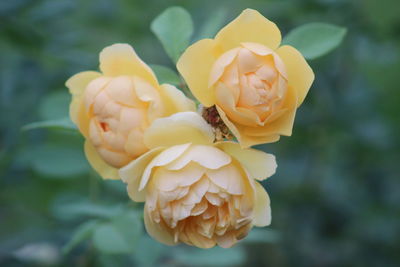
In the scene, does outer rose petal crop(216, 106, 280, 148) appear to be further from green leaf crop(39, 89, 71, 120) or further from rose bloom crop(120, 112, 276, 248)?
green leaf crop(39, 89, 71, 120)

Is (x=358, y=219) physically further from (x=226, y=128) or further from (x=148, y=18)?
(x=226, y=128)

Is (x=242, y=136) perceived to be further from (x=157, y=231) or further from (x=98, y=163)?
(x=98, y=163)

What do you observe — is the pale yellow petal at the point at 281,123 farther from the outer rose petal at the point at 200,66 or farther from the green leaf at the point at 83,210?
the green leaf at the point at 83,210

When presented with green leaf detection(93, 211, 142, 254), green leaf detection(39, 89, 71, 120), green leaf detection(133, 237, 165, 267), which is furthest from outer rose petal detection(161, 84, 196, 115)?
green leaf detection(133, 237, 165, 267)

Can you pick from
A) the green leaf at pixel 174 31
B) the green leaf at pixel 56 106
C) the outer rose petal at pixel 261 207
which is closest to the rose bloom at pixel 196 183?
the outer rose petal at pixel 261 207

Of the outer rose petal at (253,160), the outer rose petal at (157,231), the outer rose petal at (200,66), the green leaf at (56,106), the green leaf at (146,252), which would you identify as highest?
the outer rose petal at (200,66)
